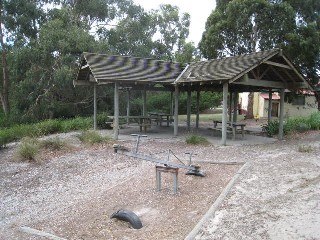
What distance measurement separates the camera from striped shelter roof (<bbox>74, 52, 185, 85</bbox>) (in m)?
13.0

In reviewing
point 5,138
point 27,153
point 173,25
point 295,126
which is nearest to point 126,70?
point 5,138

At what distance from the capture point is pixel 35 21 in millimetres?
24406

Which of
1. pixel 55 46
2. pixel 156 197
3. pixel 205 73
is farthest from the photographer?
pixel 55 46

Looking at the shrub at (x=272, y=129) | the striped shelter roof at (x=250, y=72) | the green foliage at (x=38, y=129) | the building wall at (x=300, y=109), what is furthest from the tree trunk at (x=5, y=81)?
the building wall at (x=300, y=109)

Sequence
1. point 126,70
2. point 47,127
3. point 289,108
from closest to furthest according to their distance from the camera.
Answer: point 126,70
point 47,127
point 289,108

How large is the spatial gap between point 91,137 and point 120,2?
1958 cm

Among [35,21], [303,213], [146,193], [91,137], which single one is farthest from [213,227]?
[35,21]

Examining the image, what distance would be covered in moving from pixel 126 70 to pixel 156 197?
28.1ft

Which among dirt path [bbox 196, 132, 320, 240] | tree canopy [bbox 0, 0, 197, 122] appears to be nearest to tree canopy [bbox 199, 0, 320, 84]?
tree canopy [bbox 0, 0, 197, 122]

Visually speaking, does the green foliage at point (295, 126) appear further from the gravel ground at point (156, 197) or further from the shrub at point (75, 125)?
the shrub at point (75, 125)

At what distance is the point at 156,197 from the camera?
6402mm

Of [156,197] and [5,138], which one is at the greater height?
[5,138]

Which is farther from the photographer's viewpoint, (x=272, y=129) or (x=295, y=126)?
(x=295, y=126)

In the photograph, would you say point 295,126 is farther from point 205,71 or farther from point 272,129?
point 205,71
